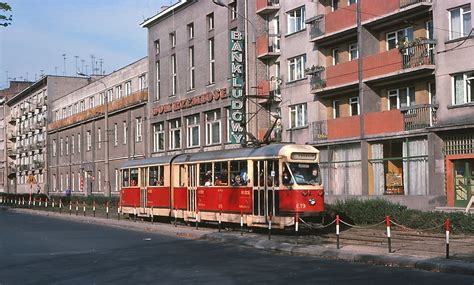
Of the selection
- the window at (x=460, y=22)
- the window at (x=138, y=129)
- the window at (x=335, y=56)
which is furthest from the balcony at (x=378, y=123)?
the window at (x=138, y=129)

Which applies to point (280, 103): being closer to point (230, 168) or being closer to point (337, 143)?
point (337, 143)

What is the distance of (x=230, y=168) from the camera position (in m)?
26.0

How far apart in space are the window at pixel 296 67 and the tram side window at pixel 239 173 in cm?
1509

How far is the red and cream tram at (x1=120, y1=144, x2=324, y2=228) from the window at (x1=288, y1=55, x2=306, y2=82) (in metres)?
11.3

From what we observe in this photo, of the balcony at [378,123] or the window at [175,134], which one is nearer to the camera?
the balcony at [378,123]

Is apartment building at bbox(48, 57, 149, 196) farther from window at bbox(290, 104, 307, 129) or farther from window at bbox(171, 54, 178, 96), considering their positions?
window at bbox(290, 104, 307, 129)

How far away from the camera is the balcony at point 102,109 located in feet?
193

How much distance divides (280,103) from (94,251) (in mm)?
23399

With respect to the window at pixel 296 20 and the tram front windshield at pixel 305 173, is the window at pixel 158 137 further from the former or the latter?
the tram front windshield at pixel 305 173

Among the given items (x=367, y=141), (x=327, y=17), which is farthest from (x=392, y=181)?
(x=327, y=17)

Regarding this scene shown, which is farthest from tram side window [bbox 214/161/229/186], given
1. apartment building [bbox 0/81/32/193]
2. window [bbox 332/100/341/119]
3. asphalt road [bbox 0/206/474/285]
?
apartment building [bbox 0/81/32/193]

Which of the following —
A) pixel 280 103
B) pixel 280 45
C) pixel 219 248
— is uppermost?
pixel 280 45

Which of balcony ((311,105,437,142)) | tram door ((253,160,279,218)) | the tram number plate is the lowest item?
the tram number plate

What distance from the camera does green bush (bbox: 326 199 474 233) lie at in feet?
73.6
